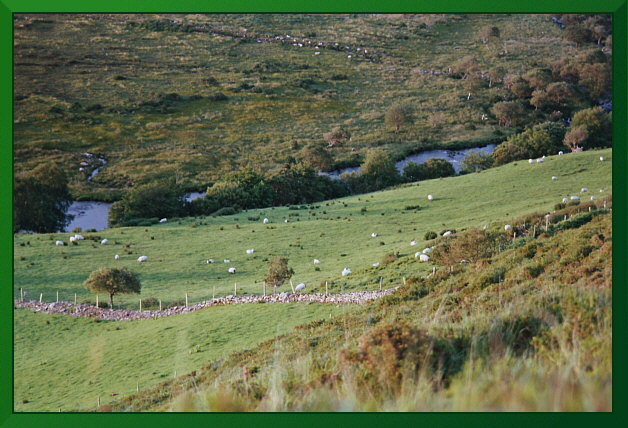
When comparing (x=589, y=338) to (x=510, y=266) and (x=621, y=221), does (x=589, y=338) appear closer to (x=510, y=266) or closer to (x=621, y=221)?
(x=621, y=221)

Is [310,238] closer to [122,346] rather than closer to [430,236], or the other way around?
[430,236]

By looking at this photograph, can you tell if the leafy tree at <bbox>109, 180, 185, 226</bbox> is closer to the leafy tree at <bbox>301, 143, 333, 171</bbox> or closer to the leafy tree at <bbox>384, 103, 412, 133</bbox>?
the leafy tree at <bbox>301, 143, 333, 171</bbox>

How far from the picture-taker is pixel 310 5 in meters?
6.05

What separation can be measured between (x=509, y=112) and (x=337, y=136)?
474 cm

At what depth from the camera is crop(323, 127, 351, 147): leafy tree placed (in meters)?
15.4

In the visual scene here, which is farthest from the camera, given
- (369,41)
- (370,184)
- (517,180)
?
(370,184)

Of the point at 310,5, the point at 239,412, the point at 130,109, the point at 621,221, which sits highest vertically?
the point at 310,5

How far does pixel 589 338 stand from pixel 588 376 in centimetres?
48

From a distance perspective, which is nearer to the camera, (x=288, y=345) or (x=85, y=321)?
(x=288, y=345)

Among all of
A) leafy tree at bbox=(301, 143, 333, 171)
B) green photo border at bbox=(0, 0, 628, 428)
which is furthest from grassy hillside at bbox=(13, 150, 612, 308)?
green photo border at bbox=(0, 0, 628, 428)

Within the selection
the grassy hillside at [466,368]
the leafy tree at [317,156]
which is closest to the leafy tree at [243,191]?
the leafy tree at [317,156]

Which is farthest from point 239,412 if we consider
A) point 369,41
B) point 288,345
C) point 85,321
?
point 369,41

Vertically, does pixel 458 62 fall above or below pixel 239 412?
above

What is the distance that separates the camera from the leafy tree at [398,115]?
15680mm
